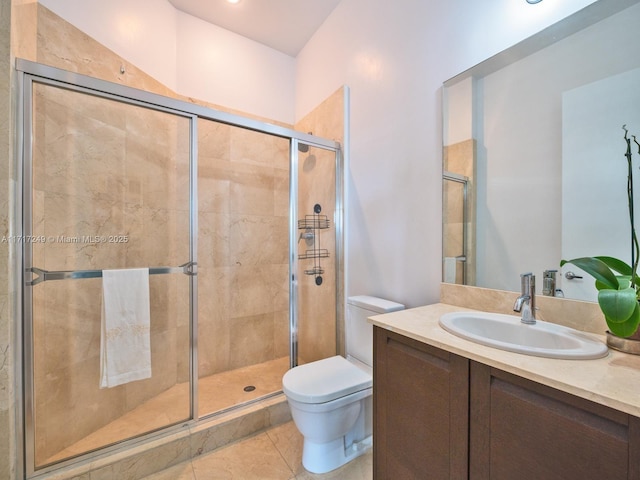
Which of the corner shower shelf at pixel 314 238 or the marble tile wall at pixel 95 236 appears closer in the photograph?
the marble tile wall at pixel 95 236

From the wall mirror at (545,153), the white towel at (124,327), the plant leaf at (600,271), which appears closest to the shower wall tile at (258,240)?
the white towel at (124,327)

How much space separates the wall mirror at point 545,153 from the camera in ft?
2.89

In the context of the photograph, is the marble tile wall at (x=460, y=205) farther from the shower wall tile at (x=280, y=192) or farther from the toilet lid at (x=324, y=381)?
the shower wall tile at (x=280, y=192)

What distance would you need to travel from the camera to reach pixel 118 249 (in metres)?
1.67

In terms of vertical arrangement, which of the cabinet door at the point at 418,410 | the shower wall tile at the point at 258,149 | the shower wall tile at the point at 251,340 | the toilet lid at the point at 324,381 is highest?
the shower wall tile at the point at 258,149

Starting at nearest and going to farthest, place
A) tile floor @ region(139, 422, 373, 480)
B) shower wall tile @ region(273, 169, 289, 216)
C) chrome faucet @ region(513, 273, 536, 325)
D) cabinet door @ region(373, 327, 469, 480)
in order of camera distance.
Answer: cabinet door @ region(373, 327, 469, 480) → chrome faucet @ region(513, 273, 536, 325) → tile floor @ region(139, 422, 373, 480) → shower wall tile @ region(273, 169, 289, 216)

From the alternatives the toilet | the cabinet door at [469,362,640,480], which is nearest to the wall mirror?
the cabinet door at [469,362,640,480]

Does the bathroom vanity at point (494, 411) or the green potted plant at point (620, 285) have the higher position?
the green potted plant at point (620, 285)

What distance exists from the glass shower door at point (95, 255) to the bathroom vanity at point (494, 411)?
1268 mm

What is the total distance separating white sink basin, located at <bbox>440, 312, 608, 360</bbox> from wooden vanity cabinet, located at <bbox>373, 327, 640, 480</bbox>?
105 mm

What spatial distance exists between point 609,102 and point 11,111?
2.31m

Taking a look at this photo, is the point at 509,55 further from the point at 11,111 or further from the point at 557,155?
the point at 11,111

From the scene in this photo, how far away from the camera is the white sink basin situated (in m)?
0.73

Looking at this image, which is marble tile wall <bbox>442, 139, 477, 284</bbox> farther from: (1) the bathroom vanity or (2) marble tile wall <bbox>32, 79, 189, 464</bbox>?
(2) marble tile wall <bbox>32, 79, 189, 464</bbox>
